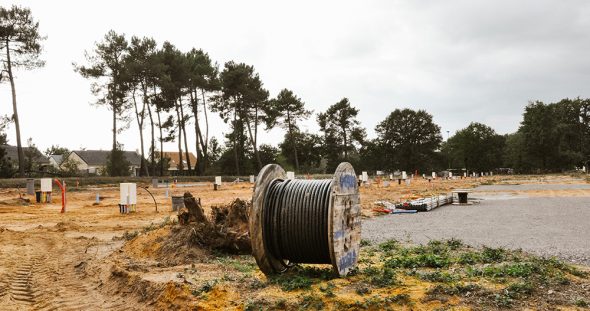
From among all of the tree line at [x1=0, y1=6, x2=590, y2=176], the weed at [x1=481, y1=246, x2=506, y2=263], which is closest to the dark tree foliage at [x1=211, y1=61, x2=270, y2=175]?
the tree line at [x1=0, y1=6, x2=590, y2=176]

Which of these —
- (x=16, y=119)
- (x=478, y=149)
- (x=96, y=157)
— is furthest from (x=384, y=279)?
(x=478, y=149)

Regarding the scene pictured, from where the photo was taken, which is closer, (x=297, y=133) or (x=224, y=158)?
(x=224, y=158)

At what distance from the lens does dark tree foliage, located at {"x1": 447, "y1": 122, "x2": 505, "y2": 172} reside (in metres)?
108

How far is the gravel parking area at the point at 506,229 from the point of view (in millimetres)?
9289

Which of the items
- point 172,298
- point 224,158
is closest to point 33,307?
point 172,298

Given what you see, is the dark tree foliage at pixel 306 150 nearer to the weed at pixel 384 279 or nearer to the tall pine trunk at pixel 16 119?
the tall pine trunk at pixel 16 119

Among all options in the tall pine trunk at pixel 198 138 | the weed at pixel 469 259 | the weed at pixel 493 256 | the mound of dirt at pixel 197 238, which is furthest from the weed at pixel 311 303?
the tall pine trunk at pixel 198 138

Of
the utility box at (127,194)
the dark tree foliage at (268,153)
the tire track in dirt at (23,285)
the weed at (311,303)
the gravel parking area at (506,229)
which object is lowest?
the gravel parking area at (506,229)

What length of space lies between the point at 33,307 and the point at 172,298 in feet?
5.96

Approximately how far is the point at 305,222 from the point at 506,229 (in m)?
8.28

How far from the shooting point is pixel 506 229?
40.1 feet

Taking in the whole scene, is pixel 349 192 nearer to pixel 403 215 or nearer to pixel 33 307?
pixel 33 307

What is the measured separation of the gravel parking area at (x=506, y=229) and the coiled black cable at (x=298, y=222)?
4.43m

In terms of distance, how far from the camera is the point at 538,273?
604 cm
